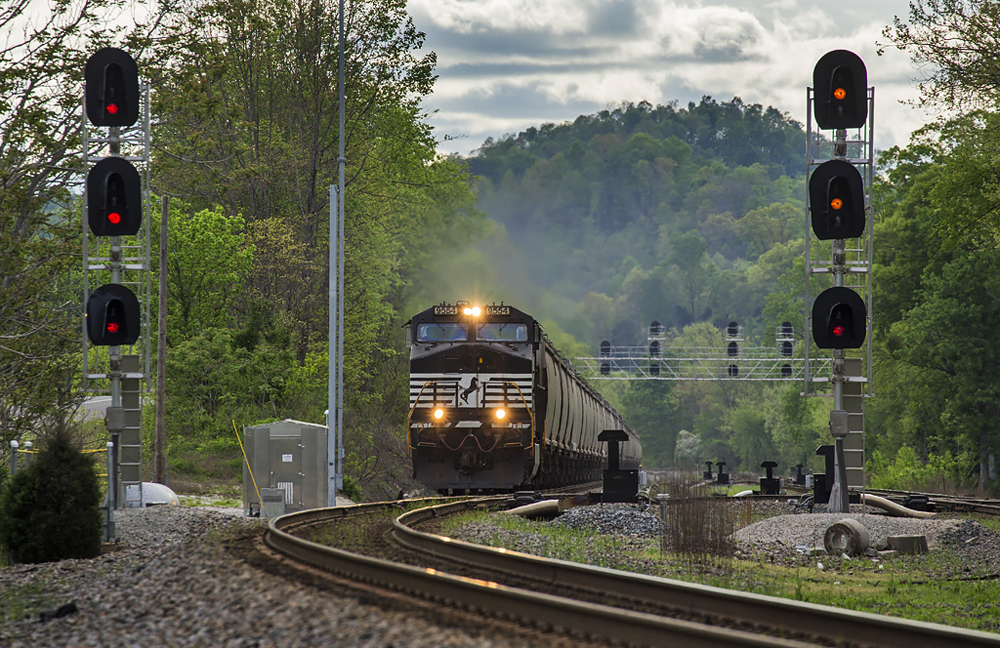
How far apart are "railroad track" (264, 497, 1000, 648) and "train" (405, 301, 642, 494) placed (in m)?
10.4

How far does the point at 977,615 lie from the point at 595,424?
26402 millimetres

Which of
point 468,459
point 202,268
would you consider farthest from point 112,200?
point 202,268

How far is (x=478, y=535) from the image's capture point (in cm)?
1381

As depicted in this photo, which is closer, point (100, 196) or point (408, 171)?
point (100, 196)

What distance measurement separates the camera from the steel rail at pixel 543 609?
229 inches

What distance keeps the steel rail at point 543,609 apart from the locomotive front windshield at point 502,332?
37.8 feet

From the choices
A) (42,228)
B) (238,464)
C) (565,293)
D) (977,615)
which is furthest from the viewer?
(565,293)

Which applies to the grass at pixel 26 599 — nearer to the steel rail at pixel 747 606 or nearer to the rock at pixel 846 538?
the steel rail at pixel 747 606

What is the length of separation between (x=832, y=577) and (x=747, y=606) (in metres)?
5.03

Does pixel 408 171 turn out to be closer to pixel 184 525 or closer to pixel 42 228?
pixel 42 228

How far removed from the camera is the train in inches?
827

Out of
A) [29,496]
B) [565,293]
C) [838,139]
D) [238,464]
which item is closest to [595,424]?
[238,464]

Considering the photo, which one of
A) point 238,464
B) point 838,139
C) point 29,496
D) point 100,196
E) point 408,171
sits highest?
point 408,171

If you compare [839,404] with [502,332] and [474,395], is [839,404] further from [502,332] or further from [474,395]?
[474,395]
